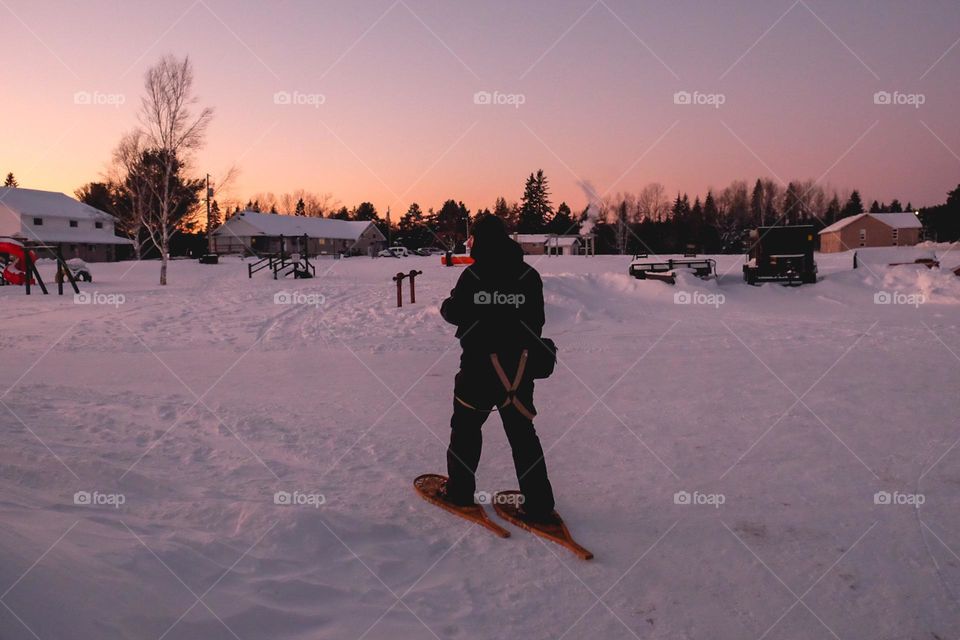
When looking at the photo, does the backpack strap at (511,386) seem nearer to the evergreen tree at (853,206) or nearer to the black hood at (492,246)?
the black hood at (492,246)

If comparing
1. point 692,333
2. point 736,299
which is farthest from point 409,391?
point 736,299

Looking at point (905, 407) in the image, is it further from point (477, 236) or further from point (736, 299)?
point (736, 299)

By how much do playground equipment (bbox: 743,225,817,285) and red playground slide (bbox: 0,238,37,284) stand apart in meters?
Result: 28.8

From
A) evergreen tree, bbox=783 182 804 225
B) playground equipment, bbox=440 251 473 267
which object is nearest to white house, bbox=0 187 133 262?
playground equipment, bbox=440 251 473 267

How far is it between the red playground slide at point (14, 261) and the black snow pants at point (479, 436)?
25.9 m

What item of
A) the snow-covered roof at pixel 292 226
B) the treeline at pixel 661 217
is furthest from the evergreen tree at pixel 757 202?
the snow-covered roof at pixel 292 226

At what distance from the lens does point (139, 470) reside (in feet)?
14.7

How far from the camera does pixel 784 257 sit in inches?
875

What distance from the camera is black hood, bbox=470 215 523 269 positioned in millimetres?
3930

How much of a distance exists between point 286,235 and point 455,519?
2533 inches

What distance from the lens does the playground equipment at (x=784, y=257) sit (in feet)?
72.5

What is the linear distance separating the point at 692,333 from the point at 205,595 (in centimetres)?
1144

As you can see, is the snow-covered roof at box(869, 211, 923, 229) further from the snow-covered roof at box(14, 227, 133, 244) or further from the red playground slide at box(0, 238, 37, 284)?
the snow-covered roof at box(14, 227, 133, 244)

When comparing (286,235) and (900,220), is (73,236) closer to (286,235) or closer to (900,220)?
(286,235)
